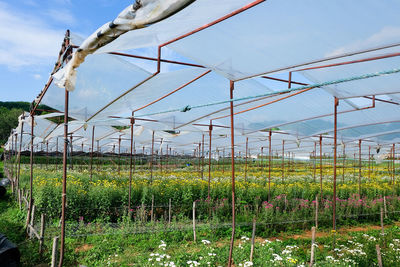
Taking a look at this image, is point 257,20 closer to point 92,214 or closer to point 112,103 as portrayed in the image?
point 112,103

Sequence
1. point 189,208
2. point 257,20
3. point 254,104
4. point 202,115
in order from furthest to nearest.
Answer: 1. point 189,208
2. point 202,115
3. point 254,104
4. point 257,20

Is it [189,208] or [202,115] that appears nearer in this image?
[202,115]

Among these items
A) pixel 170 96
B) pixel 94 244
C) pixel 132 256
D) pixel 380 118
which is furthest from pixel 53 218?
pixel 380 118

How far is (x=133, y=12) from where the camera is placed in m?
2.07

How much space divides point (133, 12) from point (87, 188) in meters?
8.22

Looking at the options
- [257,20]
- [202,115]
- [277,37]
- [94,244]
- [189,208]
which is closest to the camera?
[257,20]

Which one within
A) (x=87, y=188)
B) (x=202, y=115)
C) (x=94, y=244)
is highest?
(x=202, y=115)

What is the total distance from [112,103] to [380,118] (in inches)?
272

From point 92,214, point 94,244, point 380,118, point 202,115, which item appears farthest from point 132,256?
point 380,118

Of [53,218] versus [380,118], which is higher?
[380,118]

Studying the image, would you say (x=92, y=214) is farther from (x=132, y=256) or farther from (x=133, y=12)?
(x=133, y=12)

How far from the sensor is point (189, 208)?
927 cm

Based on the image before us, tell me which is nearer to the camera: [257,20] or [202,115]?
[257,20]

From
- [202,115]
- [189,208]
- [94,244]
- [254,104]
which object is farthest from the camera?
[189,208]
